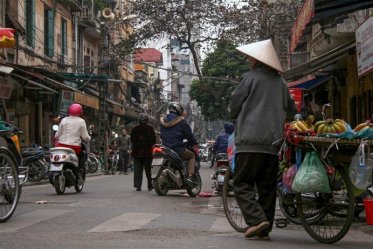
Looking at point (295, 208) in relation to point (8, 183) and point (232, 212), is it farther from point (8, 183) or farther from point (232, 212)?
point (8, 183)

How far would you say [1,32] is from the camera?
9.02 meters

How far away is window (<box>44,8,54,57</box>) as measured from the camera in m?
27.4

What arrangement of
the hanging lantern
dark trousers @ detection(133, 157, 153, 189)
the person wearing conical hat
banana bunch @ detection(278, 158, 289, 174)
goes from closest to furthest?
the person wearing conical hat < banana bunch @ detection(278, 158, 289, 174) < the hanging lantern < dark trousers @ detection(133, 157, 153, 189)

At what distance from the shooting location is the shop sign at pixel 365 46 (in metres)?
10.7

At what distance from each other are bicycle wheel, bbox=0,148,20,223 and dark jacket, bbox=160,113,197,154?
478 centimetres

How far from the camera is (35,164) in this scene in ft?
53.5

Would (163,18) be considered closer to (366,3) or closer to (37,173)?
(37,173)

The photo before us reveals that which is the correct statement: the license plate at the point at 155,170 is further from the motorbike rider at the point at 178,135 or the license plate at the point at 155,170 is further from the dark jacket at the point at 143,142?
the dark jacket at the point at 143,142

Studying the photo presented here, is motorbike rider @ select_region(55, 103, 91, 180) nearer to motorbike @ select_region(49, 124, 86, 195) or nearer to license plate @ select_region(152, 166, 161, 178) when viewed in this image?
motorbike @ select_region(49, 124, 86, 195)

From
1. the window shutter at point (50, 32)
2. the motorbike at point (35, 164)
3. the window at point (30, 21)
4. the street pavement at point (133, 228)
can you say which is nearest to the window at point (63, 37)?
the window shutter at point (50, 32)

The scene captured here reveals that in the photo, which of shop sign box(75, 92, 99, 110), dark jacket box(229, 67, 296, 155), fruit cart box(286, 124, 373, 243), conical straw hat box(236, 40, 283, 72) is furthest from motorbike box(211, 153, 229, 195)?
shop sign box(75, 92, 99, 110)

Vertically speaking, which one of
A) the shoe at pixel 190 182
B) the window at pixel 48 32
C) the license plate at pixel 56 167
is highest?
the window at pixel 48 32

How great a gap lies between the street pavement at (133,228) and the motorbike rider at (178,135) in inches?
78.9

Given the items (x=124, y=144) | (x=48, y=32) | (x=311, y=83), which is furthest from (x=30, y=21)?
(x=311, y=83)
